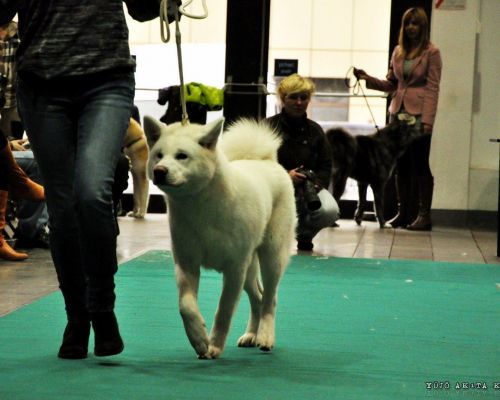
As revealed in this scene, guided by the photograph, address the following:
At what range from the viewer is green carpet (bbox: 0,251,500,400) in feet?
9.13

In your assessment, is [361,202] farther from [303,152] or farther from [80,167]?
[80,167]

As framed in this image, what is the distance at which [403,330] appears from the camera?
153 inches

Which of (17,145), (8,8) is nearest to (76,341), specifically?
(8,8)

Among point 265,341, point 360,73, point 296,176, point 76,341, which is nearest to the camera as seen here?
point 76,341

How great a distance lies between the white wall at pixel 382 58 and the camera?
9273 millimetres

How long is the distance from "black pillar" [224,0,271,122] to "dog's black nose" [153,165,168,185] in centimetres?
660

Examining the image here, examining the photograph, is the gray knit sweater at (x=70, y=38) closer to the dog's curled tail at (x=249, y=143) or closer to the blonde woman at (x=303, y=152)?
the dog's curled tail at (x=249, y=143)

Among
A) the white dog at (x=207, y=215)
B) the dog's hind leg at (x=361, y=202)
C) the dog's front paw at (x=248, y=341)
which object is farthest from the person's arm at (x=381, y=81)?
the dog's front paw at (x=248, y=341)

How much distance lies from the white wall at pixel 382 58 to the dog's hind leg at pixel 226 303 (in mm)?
6467

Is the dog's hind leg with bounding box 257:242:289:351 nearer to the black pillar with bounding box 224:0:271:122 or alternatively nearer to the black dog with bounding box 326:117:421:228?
the black dog with bounding box 326:117:421:228

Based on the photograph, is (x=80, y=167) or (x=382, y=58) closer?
(x=80, y=167)

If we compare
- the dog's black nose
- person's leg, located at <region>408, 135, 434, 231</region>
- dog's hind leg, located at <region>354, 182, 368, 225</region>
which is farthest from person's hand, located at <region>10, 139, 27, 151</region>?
the dog's black nose

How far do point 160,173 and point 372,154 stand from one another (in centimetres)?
610

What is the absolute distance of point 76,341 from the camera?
3.13m
